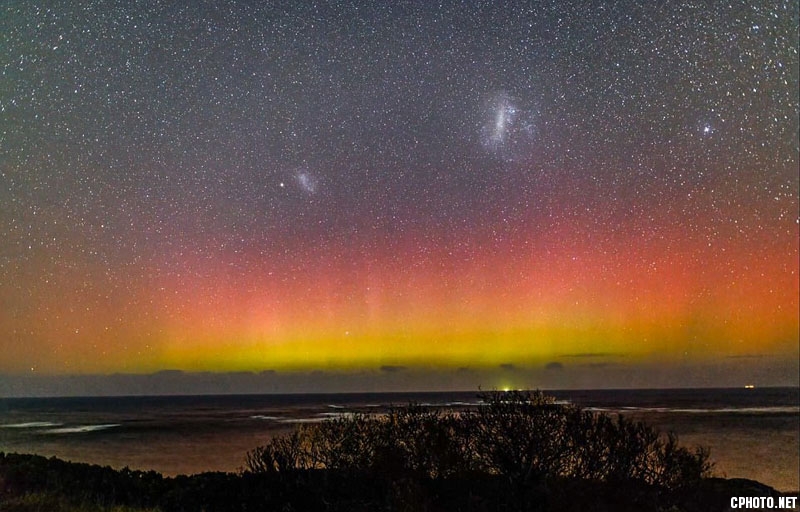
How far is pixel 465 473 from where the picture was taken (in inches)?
496

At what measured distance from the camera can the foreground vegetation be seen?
11508mm

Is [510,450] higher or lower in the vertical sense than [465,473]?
higher

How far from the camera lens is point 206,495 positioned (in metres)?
12.8

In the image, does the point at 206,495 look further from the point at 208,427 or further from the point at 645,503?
the point at 208,427

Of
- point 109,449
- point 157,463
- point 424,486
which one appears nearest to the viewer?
point 424,486

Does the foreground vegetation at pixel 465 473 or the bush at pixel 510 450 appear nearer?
the foreground vegetation at pixel 465 473

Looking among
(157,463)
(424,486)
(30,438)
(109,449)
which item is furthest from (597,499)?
(30,438)

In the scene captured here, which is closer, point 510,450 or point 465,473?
point 510,450

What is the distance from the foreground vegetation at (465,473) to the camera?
11.5m

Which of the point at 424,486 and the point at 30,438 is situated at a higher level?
the point at 424,486

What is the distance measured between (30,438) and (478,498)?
189ft

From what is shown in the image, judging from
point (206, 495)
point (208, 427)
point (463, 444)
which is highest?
point (463, 444)

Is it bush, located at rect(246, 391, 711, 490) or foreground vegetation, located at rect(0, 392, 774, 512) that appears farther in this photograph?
bush, located at rect(246, 391, 711, 490)

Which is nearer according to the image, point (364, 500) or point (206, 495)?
point (364, 500)
